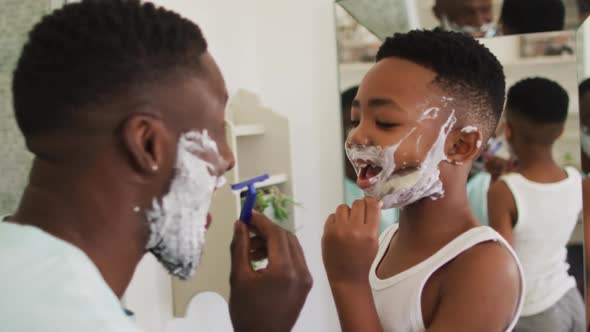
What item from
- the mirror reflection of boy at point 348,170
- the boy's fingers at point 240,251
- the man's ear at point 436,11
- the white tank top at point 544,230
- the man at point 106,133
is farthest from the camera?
the mirror reflection of boy at point 348,170

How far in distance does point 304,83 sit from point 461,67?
2.79 feet

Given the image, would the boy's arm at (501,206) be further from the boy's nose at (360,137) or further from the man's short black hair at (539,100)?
the boy's nose at (360,137)

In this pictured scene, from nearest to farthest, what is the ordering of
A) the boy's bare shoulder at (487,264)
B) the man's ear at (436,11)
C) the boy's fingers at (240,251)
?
1. the boy's fingers at (240,251)
2. the boy's bare shoulder at (487,264)
3. the man's ear at (436,11)

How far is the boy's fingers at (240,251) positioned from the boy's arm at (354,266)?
0.12m

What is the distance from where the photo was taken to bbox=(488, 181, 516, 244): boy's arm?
1.22 metres

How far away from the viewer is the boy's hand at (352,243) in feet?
2.12

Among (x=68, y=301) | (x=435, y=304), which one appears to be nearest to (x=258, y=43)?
(x=435, y=304)

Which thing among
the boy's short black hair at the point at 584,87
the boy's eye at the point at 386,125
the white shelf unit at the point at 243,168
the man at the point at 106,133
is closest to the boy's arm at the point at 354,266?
the boy's eye at the point at 386,125

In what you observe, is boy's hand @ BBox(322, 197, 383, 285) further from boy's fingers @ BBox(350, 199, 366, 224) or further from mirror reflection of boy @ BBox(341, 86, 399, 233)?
mirror reflection of boy @ BBox(341, 86, 399, 233)

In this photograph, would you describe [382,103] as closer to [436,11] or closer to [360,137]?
[360,137]

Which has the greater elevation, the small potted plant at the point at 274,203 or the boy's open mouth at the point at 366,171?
the boy's open mouth at the point at 366,171

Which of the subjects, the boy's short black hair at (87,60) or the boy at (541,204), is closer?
the boy's short black hair at (87,60)

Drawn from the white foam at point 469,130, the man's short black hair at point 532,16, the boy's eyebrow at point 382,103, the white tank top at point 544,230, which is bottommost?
the white tank top at point 544,230

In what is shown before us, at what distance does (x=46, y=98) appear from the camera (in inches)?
16.9
